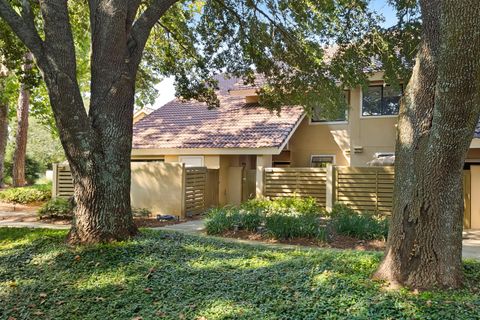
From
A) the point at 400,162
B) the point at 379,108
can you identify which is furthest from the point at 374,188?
the point at 400,162

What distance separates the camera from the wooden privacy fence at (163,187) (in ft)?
45.8

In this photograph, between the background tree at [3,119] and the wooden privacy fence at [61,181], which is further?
the background tree at [3,119]

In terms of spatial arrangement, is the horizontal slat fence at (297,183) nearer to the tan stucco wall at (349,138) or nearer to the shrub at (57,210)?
the tan stucco wall at (349,138)

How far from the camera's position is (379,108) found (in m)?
16.6

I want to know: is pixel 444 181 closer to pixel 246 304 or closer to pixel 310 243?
pixel 246 304

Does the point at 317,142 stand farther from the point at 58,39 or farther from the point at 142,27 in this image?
the point at 58,39

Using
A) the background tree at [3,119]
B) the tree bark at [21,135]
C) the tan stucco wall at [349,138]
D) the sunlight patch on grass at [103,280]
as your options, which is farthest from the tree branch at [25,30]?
the tree bark at [21,135]

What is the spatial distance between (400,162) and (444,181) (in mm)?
546

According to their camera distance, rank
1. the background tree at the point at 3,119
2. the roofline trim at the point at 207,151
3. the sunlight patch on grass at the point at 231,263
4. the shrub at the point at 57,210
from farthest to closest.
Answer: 1. the background tree at the point at 3,119
2. the roofline trim at the point at 207,151
3. the shrub at the point at 57,210
4. the sunlight patch on grass at the point at 231,263

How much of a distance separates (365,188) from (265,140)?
12.9 ft

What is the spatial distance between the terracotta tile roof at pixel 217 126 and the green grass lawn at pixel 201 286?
859 cm

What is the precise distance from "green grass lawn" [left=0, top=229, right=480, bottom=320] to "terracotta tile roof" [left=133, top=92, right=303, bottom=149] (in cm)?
859

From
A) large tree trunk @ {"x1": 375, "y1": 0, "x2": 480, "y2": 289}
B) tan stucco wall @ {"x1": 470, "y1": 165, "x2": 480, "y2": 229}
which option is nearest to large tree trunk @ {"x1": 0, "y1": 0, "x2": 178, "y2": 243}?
large tree trunk @ {"x1": 375, "y1": 0, "x2": 480, "y2": 289}

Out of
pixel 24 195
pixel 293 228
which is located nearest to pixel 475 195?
pixel 293 228
